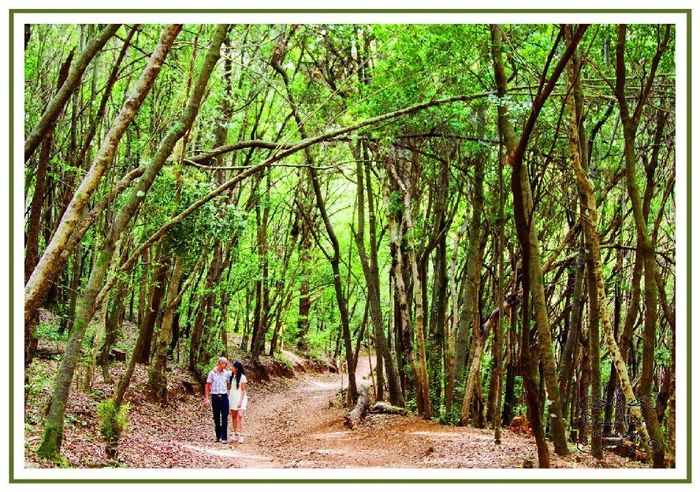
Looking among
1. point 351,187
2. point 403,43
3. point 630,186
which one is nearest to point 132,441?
point 403,43

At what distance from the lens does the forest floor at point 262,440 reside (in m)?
9.41

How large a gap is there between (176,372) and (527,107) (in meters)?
13.5

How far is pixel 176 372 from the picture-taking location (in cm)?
1923

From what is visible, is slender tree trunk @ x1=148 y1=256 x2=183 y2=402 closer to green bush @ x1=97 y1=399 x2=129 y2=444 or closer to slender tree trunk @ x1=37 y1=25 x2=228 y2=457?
green bush @ x1=97 y1=399 x2=129 y2=444

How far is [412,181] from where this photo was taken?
1520 centimetres

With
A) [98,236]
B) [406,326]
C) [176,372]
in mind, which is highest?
[98,236]

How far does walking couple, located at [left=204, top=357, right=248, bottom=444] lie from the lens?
12.0 m

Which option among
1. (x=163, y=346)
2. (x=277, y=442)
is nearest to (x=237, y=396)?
(x=277, y=442)

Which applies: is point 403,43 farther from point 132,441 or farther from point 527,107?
point 132,441

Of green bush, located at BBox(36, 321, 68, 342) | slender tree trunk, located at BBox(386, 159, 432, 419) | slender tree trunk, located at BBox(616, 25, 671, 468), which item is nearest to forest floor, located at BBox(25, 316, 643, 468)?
slender tree trunk, located at BBox(386, 159, 432, 419)

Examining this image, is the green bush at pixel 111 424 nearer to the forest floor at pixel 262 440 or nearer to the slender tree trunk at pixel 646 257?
the forest floor at pixel 262 440
